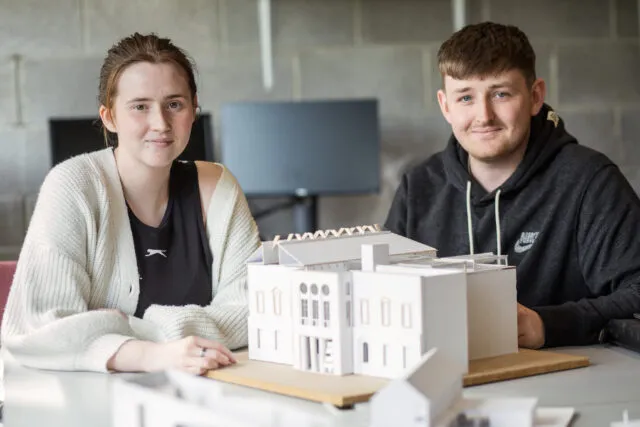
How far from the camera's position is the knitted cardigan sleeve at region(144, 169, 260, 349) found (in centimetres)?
152

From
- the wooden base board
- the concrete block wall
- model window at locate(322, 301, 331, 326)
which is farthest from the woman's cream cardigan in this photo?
the concrete block wall

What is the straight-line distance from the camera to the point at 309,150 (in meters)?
3.78

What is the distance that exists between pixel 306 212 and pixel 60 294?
247 centimetres

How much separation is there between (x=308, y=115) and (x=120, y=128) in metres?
2.11

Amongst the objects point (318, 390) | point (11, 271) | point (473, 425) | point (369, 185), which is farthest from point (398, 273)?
point (369, 185)

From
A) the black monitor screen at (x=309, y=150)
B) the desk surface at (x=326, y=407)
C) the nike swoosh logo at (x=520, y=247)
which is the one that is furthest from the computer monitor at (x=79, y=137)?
the desk surface at (x=326, y=407)

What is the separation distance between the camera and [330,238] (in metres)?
1.42

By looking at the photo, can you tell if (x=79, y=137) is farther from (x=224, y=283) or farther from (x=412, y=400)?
(x=412, y=400)

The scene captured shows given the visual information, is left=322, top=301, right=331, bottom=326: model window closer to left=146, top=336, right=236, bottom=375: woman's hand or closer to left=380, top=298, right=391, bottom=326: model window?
left=380, top=298, right=391, bottom=326: model window

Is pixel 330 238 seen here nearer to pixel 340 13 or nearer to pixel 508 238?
pixel 508 238

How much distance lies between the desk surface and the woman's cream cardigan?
0.05 m

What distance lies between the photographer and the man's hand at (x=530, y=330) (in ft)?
4.93

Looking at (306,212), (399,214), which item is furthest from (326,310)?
(306,212)

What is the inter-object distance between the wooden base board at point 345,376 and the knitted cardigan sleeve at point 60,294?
7.8 inches
